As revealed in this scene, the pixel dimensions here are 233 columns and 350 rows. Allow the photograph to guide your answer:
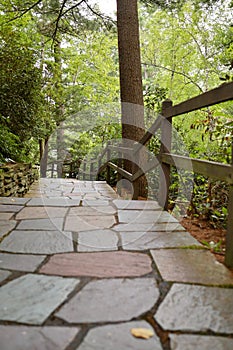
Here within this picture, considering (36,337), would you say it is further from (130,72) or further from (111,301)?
(130,72)

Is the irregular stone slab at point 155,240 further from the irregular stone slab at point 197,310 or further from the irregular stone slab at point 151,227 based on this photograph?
the irregular stone slab at point 197,310

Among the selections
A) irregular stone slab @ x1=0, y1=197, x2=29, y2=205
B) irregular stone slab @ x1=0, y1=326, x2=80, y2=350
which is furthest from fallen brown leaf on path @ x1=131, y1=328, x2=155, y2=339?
irregular stone slab @ x1=0, y1=197, x2=29, y2=205

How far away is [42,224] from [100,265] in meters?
0.91

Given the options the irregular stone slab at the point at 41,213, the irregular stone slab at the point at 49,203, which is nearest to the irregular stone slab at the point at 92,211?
the irregular stone slab at the point at 41,213

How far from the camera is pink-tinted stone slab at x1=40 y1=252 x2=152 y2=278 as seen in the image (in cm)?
152

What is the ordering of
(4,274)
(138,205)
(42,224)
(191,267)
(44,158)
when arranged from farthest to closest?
(44,158)
(138,205)
(42,224)
(191,267)
(4,274)

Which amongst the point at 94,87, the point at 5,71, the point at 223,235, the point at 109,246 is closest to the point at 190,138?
the point at 223,235

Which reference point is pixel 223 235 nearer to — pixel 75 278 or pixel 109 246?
pixel 109 246

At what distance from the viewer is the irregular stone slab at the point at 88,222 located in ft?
7.41

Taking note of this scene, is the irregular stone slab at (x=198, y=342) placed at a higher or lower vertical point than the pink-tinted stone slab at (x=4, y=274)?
lower

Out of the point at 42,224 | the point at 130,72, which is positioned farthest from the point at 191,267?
the point at 130,72

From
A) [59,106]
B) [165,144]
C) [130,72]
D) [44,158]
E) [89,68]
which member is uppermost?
[89,68]

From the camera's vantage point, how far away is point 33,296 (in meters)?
1.28

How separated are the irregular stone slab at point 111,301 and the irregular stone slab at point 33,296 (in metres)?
0.07
